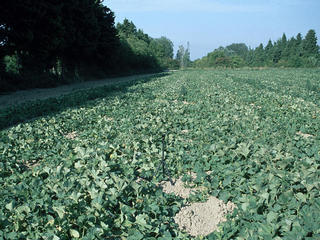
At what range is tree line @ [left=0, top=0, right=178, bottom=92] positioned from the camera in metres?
17.4

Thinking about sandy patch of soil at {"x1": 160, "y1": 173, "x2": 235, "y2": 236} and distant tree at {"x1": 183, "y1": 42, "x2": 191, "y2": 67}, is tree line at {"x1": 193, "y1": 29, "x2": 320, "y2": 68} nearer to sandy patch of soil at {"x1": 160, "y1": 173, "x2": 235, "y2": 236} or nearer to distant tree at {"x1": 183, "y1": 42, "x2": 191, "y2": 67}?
distant tree at {"x1": 183, "y1": 42, "x2": 191, "y2": 67}

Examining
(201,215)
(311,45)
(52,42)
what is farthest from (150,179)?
(311,45)

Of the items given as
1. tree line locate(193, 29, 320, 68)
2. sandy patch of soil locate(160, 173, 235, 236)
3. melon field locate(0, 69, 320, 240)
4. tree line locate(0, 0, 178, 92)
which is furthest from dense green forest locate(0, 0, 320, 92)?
tree line locate(193, 29, 320, 68)

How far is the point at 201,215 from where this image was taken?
3564mm

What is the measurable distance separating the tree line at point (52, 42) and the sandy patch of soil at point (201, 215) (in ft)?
56.3

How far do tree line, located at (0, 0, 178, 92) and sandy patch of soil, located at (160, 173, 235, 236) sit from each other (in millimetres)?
17170

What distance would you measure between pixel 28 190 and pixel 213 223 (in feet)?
7.60

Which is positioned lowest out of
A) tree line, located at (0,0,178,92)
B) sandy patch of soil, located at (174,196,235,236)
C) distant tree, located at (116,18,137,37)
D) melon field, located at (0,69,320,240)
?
sandy patch of soil, located at (174,196,235,236)

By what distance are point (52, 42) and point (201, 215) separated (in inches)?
764

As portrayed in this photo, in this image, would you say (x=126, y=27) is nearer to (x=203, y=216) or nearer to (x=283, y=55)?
(x=283, y=55)

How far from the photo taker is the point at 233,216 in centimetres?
331

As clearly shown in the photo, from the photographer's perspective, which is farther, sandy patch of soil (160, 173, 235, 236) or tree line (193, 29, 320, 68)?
tree line (193, 29, 320, 68)

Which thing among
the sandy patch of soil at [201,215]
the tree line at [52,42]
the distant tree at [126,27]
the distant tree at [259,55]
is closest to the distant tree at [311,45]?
the distant tree at [259,55]

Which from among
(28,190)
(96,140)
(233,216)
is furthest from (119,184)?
(96,140)
